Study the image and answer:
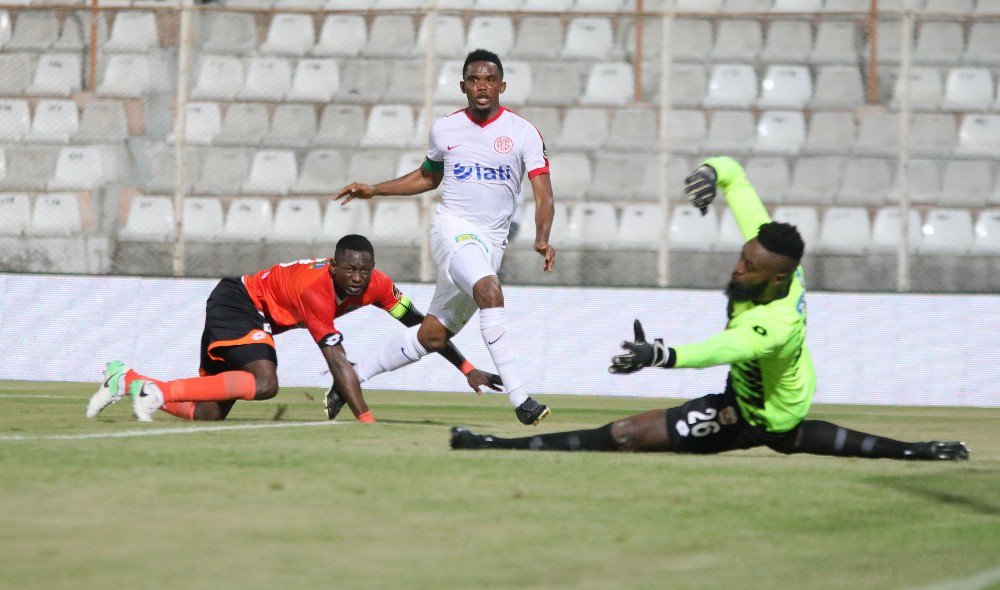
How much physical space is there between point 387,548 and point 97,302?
11.1 metres

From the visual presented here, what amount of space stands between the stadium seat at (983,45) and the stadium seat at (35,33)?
1224 centimetres

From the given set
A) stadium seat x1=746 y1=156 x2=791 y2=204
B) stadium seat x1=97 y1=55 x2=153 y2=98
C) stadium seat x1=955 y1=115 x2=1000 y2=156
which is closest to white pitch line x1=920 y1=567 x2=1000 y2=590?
stadium seat x1=746 y1=156 x2=791 y2=204

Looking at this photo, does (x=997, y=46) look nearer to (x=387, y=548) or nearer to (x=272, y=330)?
(x=272, y=330)

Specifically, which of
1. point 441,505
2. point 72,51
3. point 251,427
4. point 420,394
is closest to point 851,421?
point 420,394

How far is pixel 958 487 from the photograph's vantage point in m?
5.55

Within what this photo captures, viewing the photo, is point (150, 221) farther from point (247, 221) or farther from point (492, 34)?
point (492, 34)

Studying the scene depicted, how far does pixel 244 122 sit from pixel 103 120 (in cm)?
189

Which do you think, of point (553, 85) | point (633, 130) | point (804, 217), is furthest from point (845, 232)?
point (553, 85)

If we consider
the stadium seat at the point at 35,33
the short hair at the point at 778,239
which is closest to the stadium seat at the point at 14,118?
the stadium seat at the point at 35,33

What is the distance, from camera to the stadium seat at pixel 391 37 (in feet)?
56.7

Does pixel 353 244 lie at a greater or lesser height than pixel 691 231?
lesser

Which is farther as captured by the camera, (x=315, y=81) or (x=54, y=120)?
(x=315, y=81)

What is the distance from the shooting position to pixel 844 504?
4977 mm

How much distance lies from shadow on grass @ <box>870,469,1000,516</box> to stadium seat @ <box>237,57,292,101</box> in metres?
12.6
